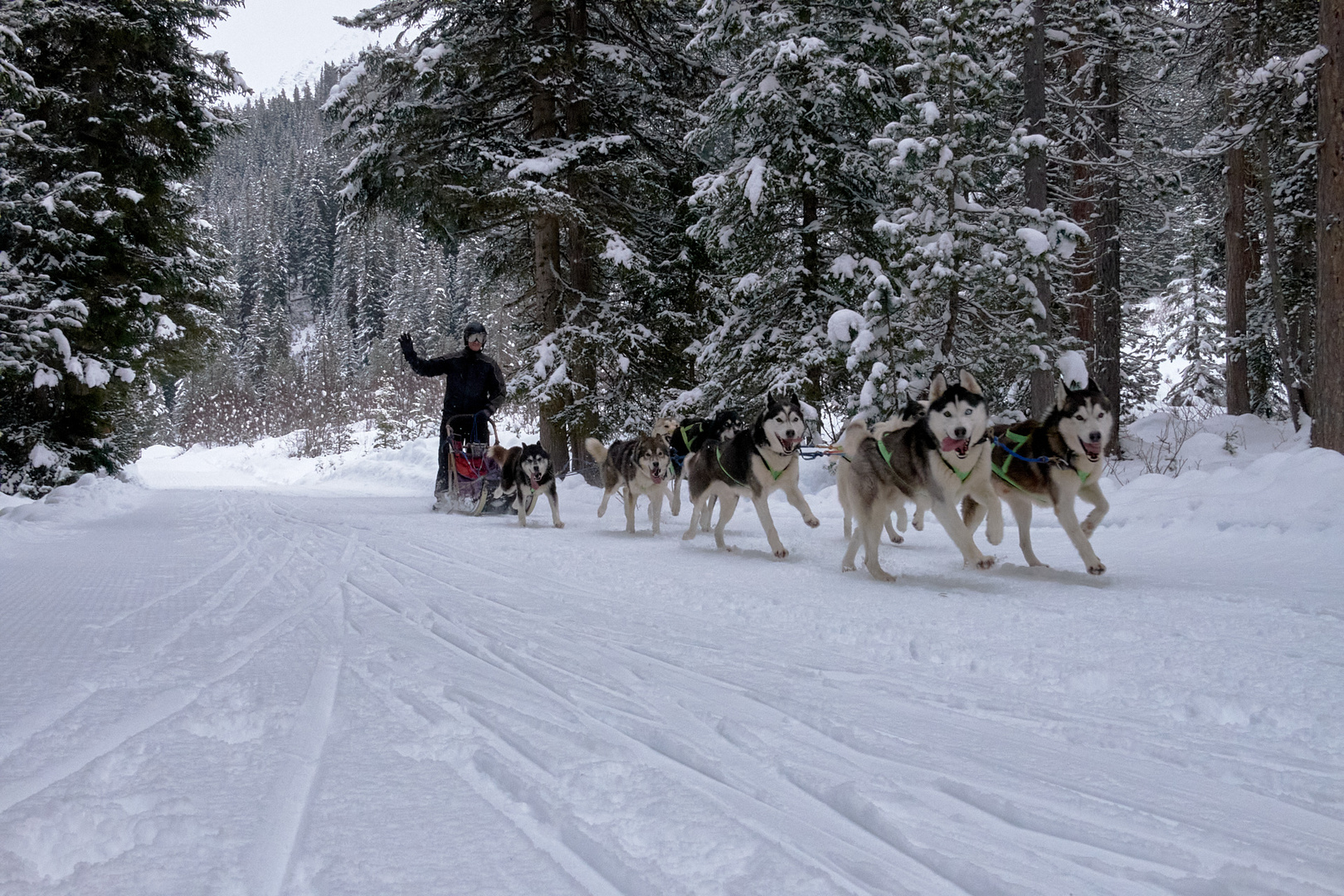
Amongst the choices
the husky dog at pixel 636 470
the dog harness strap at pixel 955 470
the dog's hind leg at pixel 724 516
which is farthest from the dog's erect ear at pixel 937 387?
the husky dog at pixel 636 470

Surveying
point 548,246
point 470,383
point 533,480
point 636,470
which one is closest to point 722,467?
point 636,470

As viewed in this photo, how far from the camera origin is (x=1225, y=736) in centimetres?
231

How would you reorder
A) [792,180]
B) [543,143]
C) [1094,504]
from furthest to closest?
1. [543,143]
2. [792,180]
3. [1094,504]

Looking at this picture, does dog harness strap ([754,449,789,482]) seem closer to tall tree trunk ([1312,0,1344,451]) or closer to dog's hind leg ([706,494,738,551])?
dog's hind leg ([706,494,738,551])

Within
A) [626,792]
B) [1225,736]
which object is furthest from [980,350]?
[626,792]

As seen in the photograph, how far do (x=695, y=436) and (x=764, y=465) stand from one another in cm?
207

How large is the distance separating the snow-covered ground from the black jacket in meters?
5.67

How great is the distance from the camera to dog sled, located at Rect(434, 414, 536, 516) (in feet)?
33.5

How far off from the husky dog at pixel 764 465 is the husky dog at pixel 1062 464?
150 cm

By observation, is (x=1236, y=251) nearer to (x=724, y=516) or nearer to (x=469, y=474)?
(x=724, y=516)

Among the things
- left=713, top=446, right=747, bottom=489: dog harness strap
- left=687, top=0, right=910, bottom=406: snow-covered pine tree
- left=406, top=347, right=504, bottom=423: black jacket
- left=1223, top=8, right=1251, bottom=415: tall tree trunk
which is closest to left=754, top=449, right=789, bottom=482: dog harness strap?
left=713, top=446, right=747, bottom=489: dog harness strap

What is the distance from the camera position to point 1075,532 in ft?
15.8

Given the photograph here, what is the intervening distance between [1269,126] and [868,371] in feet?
20.9

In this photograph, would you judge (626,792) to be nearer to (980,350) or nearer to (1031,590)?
(1031,590)
